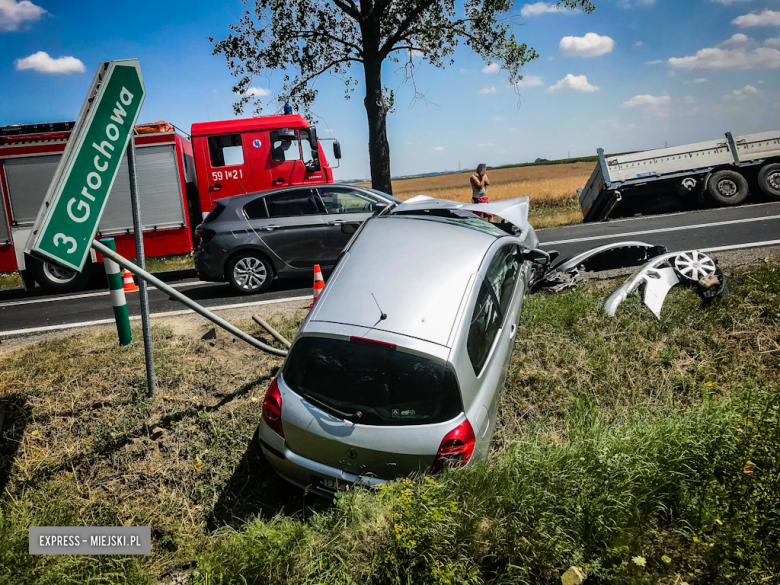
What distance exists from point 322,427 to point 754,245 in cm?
825

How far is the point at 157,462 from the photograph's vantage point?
4.33m

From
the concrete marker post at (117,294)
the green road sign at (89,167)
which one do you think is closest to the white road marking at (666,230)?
the concrete marker post at (117,294)

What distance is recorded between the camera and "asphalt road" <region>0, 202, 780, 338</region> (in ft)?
26.1

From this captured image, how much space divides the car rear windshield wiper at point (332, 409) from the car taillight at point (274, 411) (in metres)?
Answer: 0.20

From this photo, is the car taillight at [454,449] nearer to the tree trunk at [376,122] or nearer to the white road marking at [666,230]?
the white road marking at [666,230]

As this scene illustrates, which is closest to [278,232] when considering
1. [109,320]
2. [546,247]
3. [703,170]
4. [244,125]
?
[109,320]

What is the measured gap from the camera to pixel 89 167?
366 centimetres

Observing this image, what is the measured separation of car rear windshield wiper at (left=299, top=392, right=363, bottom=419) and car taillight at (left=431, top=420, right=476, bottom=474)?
0.54 m

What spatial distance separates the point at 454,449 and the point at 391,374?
593 millimetres

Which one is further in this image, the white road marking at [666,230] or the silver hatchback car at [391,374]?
the white road marking at [666,230]

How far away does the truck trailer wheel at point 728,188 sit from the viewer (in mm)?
12633

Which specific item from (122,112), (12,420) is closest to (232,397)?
(12,420)

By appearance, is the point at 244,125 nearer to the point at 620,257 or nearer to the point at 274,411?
the point at 620,257

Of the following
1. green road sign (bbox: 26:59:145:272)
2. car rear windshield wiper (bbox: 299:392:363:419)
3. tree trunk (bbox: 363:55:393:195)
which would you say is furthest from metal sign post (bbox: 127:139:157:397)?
tree trunk (bbox: 363:55:393:195)
